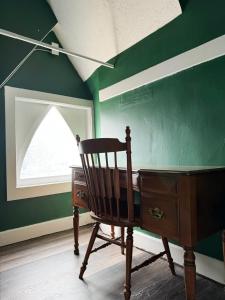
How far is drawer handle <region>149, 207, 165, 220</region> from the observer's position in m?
1.25

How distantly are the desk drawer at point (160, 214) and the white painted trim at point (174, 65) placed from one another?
111 centimetres

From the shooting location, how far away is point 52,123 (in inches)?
114

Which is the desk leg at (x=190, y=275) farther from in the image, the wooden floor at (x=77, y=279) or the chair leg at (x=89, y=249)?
the chair leg at (x=89, y=249)

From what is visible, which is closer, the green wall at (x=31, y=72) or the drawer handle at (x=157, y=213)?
the drawer handle at (x=157, y=213)

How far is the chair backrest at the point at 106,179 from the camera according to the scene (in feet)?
4.41

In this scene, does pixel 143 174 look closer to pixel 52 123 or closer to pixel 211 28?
pixel 211 28

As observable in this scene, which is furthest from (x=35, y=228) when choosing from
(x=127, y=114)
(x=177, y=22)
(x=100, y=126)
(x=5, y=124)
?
(x=177, y=22)

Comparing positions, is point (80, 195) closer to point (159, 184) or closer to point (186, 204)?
point (159, 184)

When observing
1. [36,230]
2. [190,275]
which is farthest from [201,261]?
[36,230]

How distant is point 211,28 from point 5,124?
7.00 ft

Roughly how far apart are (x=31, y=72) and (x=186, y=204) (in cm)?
236

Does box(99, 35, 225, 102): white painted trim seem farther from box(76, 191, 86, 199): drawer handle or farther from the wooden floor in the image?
the wooden floor

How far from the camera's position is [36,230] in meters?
2.54

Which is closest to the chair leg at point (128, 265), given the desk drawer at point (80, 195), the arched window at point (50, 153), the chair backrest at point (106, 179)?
the chair backrest at point (106, 179)
